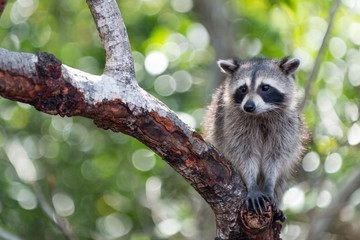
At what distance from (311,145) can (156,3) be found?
2.66 m

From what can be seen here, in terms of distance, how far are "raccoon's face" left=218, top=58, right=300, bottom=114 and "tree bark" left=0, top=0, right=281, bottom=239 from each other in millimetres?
910

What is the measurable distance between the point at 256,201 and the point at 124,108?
47.1 inches

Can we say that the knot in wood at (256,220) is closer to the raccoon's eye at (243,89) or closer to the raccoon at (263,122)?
the raccoon at (263,122)

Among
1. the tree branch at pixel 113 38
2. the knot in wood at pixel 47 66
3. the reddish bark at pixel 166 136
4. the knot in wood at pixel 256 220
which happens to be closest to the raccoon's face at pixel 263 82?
the reddish bark at pixel 166 136

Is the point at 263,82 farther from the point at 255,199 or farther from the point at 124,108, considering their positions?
the point at 124,108

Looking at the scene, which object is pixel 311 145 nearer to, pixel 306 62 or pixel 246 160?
pixel 306 62

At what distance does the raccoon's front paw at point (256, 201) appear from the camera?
3.39 meters

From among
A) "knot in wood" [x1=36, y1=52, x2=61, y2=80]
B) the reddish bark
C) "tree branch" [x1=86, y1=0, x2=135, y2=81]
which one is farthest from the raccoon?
"knot in wood" [x1=36, y1=52, x2=61, y2=80]

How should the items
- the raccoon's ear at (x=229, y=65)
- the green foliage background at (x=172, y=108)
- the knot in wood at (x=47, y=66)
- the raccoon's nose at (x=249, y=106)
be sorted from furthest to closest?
the green foliage background at (x=172, y=108) → the raccoon's ear at (x=229, y=65) → the raccoon's nose at (x=249, y=106) → the knot in wood at (x=47, y=66)

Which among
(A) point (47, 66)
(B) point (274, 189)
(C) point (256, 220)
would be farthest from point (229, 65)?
(A) point (47, 66)

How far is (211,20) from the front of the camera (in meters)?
6.32

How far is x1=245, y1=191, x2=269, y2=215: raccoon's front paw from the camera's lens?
11.1 ft

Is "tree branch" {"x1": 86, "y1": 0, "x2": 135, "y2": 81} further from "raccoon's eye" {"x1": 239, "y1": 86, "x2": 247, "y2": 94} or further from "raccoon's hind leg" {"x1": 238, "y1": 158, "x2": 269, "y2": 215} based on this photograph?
"raccoon's eye" {"x1": 239, "y1": 86, "x2": 247, "y2": 94}

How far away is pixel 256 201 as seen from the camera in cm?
351
